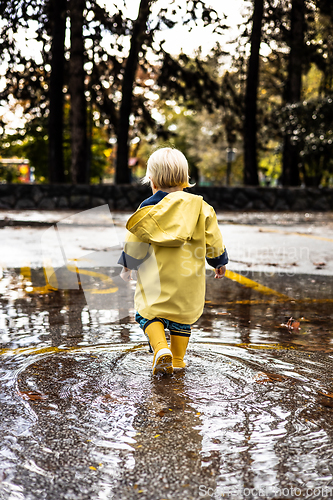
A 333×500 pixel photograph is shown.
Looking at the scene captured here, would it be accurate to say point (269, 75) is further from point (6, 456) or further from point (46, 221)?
point (6, 456)

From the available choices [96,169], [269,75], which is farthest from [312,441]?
[269,75]

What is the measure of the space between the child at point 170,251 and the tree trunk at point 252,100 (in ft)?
55.0

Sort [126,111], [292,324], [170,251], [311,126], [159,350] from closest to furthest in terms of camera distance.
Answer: [159,350]
[170,251]
[292,324]
[311,126]
[126,111]

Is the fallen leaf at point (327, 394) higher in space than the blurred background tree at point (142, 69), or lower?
lower

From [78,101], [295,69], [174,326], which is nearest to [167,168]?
[174,326]

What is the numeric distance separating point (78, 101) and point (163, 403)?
1736 centimetres

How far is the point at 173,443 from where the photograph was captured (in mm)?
2293

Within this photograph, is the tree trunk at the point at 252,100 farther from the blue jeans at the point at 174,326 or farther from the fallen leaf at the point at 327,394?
the fallen leaf at the point at 327,394

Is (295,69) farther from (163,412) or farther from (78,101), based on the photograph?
(163,412)

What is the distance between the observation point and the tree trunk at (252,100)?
19.3 meters

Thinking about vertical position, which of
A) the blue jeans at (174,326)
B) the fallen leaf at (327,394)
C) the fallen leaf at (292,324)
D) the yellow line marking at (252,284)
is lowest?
the yellow line marking at (252,284)

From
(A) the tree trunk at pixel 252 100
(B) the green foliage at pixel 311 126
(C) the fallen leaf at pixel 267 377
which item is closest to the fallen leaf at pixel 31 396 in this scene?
(C) the fallen leaf at pixel 267 377

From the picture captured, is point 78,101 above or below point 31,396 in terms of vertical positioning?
above

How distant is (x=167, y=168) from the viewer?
3.23 metres
